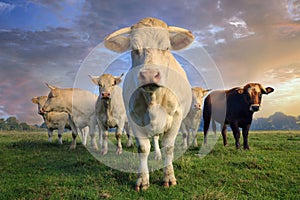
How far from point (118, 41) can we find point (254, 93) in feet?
20.0

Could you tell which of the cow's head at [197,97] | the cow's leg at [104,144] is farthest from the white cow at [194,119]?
the cow's leg at [104,144]

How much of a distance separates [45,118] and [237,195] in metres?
12.6

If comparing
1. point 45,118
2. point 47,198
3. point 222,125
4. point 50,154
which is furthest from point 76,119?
point 47,198

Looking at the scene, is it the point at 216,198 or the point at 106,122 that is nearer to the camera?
the point at 216,198

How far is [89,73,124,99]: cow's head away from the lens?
888 cm

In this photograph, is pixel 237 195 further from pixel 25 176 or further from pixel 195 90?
pixel 195 90

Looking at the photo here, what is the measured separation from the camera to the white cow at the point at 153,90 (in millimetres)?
4812

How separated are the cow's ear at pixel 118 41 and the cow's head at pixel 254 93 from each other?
19.2 ft

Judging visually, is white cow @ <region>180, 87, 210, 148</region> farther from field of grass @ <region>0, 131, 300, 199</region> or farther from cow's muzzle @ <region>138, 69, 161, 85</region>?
cow's muzzle @ <region>138, 69, 161, 85</region>

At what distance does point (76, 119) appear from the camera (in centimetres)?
1131

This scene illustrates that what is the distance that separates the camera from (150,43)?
Answer: 4.88 metres

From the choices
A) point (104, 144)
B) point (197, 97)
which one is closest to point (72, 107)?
point (104, 144)

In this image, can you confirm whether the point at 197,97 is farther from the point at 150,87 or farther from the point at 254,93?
the point at 150,87

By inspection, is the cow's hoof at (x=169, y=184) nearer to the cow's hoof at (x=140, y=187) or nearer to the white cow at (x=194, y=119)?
the cow's hoof at (x=140, y=187)
